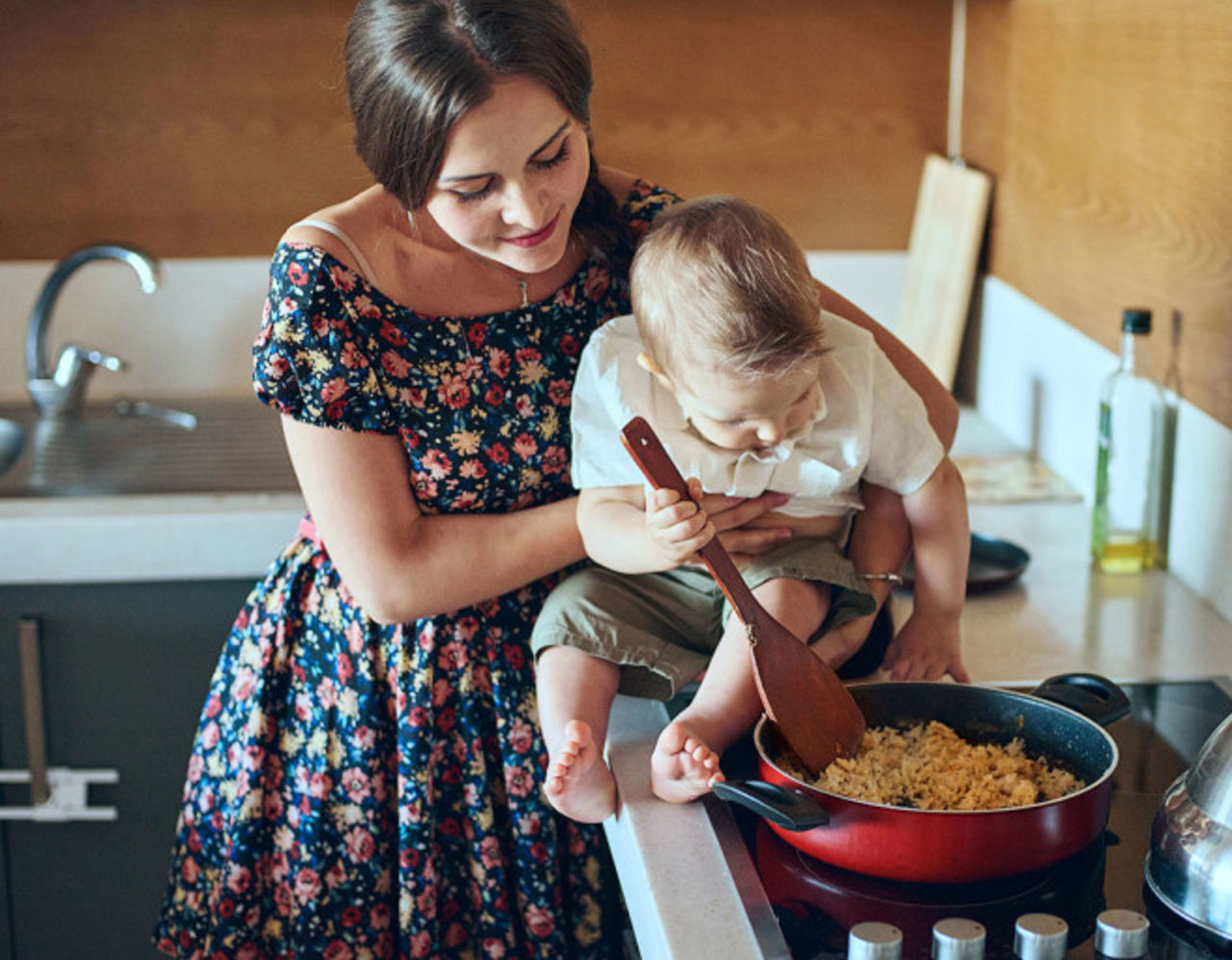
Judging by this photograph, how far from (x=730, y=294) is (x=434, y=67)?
0.29 meters

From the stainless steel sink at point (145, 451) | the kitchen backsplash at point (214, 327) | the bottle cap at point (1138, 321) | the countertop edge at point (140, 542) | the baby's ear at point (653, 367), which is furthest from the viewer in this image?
the kitchen backsplash at point (214, 327)

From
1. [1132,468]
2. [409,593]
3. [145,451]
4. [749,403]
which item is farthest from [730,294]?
[145,451]

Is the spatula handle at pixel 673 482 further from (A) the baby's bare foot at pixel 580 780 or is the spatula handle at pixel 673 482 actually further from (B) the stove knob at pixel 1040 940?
(B) the stove knob at pixel 1040 940

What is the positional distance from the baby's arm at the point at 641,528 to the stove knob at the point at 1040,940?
0.35m

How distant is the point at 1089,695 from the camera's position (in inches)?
47.1

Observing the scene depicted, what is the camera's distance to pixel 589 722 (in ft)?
4.05

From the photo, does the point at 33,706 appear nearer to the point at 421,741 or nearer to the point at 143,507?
the point at 143,507

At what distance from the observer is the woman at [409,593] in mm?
1327

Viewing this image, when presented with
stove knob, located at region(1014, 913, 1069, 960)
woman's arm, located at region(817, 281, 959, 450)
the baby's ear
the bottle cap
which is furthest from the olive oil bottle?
stove knob, located at region(1014, 913, 1069, 960)

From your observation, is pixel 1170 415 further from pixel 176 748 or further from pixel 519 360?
pixel 176 748

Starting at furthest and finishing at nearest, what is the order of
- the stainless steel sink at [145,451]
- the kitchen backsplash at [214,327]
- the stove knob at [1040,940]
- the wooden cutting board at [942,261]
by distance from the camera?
the wooden cutting board at [942,261] → the kitchen backsplash at [214,327] → the stainless steel sink at [145,451] → the stove knob at [1040,940]

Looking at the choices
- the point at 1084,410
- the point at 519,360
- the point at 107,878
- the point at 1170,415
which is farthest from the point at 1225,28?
the point at 107,878

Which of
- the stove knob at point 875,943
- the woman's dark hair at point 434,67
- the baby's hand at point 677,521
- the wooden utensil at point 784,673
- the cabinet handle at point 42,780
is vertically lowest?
the cabinet handle at point 42,780

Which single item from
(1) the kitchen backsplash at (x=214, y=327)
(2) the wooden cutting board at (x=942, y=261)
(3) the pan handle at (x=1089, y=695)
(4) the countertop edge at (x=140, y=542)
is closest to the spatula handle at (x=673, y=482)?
(3) the pan handle at (x=1089, y=695)
